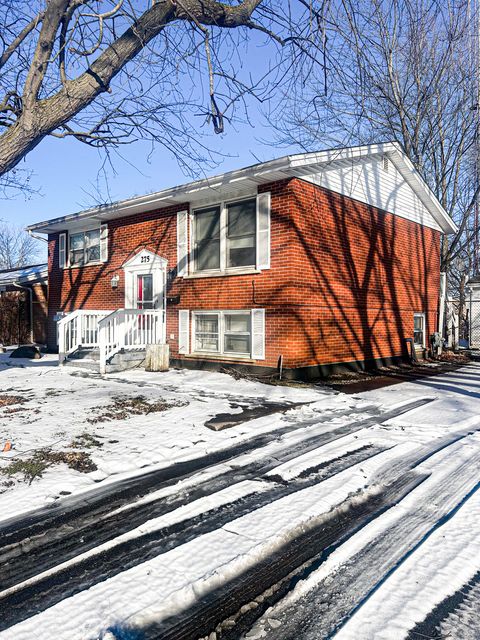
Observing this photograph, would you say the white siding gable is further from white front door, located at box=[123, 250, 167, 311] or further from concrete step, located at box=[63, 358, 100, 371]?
concrete step, located at box=[63, 358, 100, 371]

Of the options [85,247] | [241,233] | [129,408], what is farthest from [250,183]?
[85,247]

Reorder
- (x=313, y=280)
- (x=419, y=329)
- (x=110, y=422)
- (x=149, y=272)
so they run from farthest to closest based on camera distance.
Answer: (x=419, y=329) → (x=149, y=272) → (x=313, y=280) → (x=110, y=422)

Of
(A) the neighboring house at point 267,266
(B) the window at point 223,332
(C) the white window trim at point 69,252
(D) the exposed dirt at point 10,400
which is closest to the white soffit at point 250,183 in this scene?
(A) the neighboring house at point 267,266

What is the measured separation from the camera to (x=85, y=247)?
1459 centimetres

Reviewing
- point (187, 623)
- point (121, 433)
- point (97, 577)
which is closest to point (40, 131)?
point (121, 433)

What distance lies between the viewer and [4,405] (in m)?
6.36

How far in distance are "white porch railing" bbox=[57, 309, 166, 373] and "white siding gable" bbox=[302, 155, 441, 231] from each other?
537cm

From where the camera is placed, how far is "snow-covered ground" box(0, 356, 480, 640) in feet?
6.78

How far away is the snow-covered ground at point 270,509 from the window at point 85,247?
28.1 ft

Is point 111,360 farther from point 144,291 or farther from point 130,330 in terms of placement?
Result: point 144,291

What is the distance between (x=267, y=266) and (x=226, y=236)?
1.58 meters

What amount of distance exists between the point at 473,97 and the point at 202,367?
615 inches

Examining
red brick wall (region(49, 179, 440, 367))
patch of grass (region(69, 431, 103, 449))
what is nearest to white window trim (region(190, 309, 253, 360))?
red brick wall (region(49, 179, 440, 367))

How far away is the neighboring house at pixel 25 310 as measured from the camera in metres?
19.0
